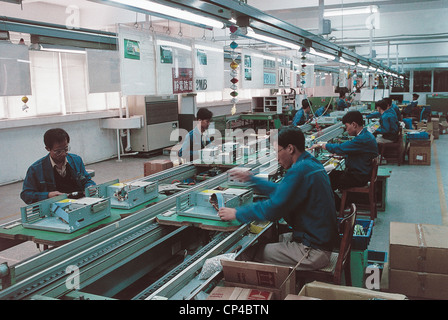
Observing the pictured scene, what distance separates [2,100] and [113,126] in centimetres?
262

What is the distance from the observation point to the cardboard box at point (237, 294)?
2088 millimetres

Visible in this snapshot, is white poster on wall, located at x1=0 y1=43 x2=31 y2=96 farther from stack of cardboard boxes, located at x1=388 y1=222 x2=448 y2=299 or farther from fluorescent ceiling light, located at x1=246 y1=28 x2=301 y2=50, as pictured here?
stack of cardboard boxes, located at x1=388 y1=222 x2=448 y2=299

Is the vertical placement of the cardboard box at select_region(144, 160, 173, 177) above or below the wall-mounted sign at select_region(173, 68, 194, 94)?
below

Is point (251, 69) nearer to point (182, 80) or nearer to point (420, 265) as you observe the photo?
point (182, 80)

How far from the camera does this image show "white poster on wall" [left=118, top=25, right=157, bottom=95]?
5328 millimetres

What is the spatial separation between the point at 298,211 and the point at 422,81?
2572 cm

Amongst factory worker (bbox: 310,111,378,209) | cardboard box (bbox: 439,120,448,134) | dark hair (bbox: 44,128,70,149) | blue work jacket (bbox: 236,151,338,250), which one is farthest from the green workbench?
cardboard box (bbox: 439,120,448,134)

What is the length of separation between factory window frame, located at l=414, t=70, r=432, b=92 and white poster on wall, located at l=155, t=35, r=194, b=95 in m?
22.0

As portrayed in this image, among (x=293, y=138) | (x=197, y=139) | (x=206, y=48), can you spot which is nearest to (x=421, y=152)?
(x=206, y=48)

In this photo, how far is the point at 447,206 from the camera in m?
5.95

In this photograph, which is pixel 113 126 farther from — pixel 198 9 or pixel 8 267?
pixel 8 267

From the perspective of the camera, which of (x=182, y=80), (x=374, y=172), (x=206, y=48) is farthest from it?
(x=206, y=48)

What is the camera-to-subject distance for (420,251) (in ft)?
10.4
